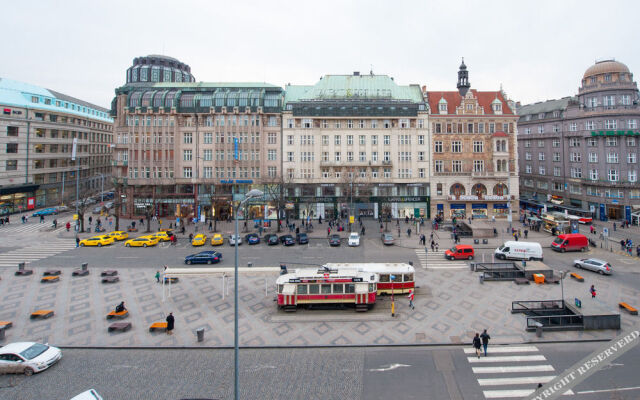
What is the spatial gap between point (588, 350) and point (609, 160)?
58.7 meters

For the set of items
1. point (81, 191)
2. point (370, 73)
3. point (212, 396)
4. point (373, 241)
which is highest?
point (370, 73)

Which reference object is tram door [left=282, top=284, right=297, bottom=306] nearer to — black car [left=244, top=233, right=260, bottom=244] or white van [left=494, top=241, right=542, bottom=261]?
black car [left=244, top=233, right=260, bottom=244]

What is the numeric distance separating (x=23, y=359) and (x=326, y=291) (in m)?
17.6

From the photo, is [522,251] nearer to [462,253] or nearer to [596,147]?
[462,253]

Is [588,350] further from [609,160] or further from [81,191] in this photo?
[81,191]

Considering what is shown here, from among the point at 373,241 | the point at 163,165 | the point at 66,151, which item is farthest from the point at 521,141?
the point at 66,151

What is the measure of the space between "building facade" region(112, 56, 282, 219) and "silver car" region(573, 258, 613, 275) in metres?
46.5

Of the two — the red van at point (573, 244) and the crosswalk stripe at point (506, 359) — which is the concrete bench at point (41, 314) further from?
the red van at point (573, 244)

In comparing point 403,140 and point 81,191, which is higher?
point 403,140

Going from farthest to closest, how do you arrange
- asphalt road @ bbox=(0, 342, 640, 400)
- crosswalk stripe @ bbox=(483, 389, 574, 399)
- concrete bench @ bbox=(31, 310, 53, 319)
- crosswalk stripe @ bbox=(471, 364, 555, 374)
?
concrete bench @ bbox=(31, 310, 53, 319) → crosswalk stripe @ bbox=(471, 364, 555, 374) → asphalt road @ bbox=(0, 342, 640, 400) → crosswalk stripe @ bbox=(483, 389, 574, 399)

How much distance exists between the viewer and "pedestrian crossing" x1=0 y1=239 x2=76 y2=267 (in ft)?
131

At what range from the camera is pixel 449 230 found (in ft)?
184

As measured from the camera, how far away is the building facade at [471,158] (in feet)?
211

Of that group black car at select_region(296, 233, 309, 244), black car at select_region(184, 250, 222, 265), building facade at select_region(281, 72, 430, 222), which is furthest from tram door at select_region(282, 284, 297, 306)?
building facade at select_region(281, 72, 430, 222)
